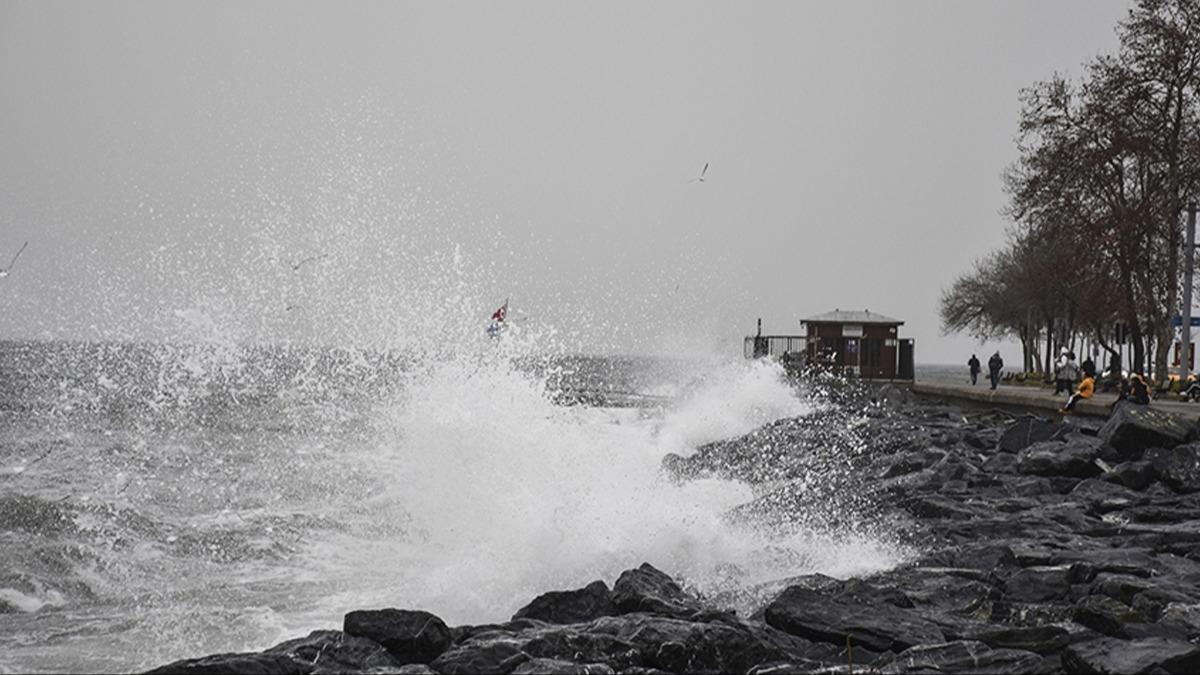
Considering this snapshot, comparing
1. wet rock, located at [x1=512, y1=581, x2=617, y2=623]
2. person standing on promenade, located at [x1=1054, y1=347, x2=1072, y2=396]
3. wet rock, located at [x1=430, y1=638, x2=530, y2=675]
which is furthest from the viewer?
person standing on promenade, located at [x1=1054, y1=347, x2=1072, y2=396]

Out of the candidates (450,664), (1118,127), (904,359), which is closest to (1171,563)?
(450,664)

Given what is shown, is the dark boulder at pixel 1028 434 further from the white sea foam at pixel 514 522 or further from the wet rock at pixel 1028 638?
the wet rock at pixel 1028 638

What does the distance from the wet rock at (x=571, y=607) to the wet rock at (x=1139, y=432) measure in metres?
8.89

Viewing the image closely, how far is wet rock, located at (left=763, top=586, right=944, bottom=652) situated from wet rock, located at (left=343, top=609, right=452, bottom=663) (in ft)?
5.80

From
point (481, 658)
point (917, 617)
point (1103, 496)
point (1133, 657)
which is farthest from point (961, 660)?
point (1103, 496)

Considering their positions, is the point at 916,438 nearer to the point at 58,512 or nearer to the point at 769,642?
the point at 58,512

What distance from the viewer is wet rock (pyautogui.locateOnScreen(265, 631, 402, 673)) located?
577 cm

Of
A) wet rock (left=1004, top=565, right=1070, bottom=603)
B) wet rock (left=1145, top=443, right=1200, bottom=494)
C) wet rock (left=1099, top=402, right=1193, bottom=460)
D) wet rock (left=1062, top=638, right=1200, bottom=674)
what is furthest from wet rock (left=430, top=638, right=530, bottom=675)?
wet rock (left=1099, top=402, right=1193, bottom=460)

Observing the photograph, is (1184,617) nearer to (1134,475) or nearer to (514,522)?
(514,522)

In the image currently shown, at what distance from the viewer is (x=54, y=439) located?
97.3ft

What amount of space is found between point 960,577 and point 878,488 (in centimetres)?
621

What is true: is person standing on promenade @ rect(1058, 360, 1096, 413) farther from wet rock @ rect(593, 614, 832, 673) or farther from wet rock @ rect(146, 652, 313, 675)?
wet rock @ rect(146, 652, 313, 675)

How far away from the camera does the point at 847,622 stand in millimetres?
6176

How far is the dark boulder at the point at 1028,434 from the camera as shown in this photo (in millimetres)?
16828
